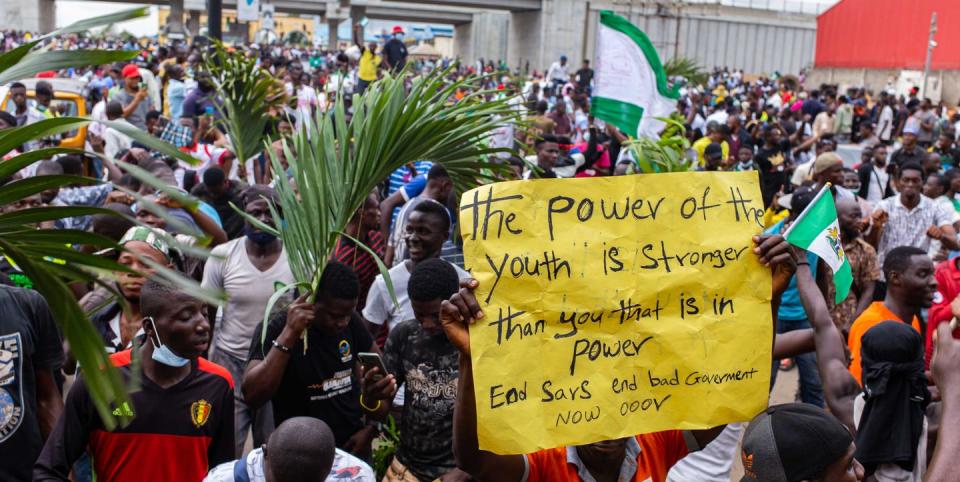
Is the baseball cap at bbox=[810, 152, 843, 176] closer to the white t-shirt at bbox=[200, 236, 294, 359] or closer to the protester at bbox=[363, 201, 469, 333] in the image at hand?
the protester at bbox=[363, 201, 469, 333]

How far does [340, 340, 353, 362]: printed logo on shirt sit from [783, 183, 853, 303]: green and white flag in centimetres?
195

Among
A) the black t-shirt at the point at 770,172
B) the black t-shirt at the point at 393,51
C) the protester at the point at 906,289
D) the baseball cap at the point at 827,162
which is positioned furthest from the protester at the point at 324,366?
the black t-shirt at the point at 393,51

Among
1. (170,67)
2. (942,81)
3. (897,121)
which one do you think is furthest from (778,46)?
(170,67)

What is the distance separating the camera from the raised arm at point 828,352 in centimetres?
360

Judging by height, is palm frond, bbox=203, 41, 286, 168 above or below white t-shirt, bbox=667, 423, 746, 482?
above

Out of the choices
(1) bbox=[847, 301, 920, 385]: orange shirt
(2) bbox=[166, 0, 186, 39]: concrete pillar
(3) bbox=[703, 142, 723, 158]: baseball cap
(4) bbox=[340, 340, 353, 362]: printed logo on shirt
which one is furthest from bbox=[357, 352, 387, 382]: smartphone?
(2) bbox=[166, 0, 186, 39]: concrete pillar

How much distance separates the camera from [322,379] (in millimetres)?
4371

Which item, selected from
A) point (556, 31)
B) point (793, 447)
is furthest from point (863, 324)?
point (556, 31)

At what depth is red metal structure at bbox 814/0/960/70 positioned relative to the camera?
36.4m

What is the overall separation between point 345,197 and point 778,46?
57.1 m

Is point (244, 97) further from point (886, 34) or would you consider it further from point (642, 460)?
point (886, 34)

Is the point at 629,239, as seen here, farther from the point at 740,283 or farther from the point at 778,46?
the point at 778,46

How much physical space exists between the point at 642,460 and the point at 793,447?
0.71 m

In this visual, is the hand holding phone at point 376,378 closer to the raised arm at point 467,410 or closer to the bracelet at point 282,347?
the bracelet at point 282,347
